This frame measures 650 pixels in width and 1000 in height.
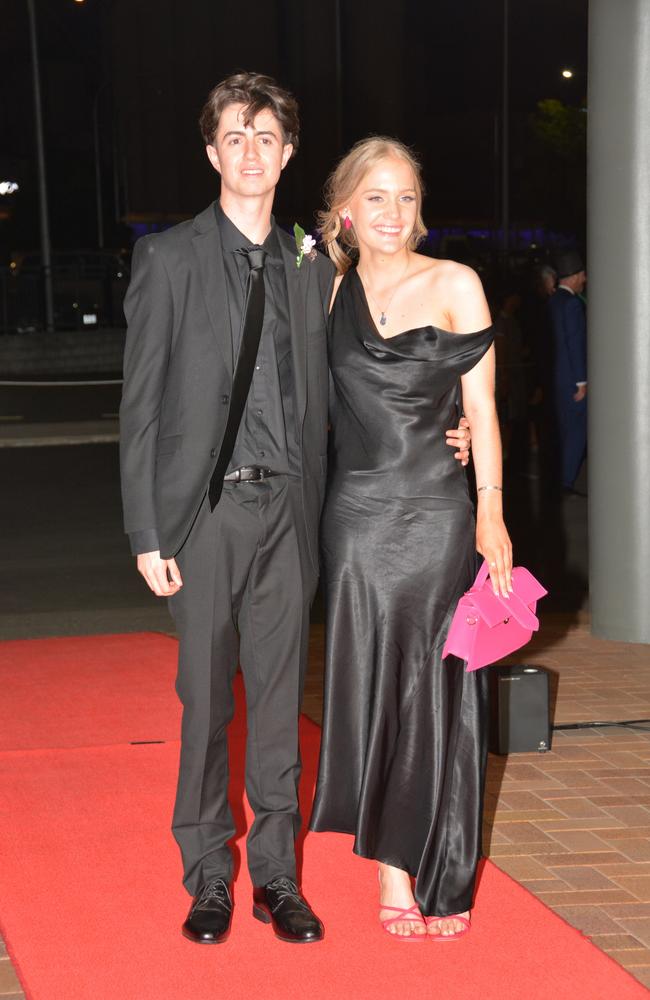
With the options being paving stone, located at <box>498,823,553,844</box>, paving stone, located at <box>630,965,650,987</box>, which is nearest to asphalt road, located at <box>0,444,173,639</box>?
paving stone, located at <box>498,823,553,844</box>

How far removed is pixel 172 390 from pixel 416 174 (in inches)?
35.9

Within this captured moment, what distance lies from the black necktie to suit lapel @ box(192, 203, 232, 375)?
0.04m

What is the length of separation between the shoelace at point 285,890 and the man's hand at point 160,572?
0.87 m

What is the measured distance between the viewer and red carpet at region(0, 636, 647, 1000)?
11.7ft

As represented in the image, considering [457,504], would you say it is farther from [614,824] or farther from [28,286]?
[28,286]

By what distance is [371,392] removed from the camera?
390 cm

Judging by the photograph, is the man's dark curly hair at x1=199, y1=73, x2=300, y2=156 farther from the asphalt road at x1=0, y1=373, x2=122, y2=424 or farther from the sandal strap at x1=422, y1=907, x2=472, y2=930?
the asphalt road at x1=0, y1=373, x2=122, y2=424

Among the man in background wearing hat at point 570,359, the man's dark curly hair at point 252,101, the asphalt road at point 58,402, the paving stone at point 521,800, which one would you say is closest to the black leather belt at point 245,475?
the man's dark curly hair at point 252,101

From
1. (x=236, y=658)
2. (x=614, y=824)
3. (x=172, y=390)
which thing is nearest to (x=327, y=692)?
(x=236, y=658)

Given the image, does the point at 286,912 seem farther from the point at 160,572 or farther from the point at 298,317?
the point at 298,317

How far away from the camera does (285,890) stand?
12.9 feet

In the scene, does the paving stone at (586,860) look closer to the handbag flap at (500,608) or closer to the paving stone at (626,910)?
the paving stone at (626,910)

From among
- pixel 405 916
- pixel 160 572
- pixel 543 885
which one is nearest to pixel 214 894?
pixel 405 916

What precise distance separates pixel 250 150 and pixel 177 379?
630mm
